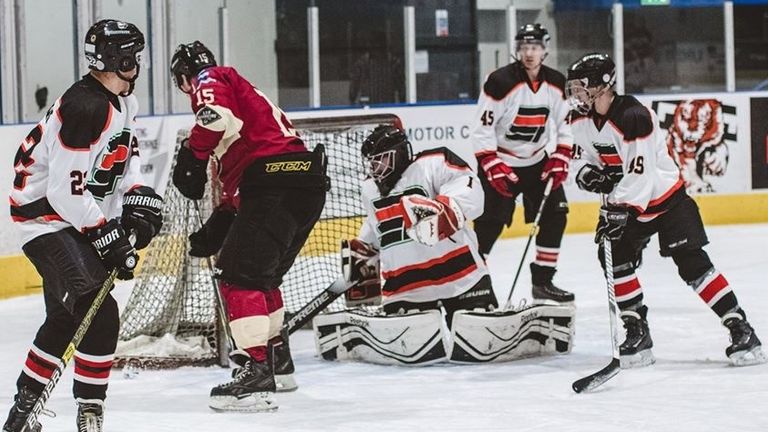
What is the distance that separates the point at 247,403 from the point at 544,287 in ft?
7.07

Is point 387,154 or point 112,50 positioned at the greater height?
point 112,50

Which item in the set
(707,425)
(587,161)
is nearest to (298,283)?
(587,161)

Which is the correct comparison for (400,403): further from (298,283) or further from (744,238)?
(744,238)

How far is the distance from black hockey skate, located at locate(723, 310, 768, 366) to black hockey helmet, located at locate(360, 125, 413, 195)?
108cm

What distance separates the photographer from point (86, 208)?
3.17 metres

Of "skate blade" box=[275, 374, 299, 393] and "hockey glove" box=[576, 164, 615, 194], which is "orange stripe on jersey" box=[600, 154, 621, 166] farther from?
"skate blade" box=[275, 374, 299, 393]

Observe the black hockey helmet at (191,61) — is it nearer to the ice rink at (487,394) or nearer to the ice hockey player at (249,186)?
the ice hockey player at (249,186)

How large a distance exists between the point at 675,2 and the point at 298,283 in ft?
17.1

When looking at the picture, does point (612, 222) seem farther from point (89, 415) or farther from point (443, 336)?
point (89, 415)

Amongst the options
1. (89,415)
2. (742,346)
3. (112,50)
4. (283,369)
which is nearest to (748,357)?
(742,346)

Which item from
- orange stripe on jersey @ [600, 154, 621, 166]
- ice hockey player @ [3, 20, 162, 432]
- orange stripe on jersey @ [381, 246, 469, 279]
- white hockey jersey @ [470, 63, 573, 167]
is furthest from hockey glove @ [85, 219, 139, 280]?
white hockey jersey @ [470, 63, 573, 167]

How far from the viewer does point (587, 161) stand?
14.5 ft

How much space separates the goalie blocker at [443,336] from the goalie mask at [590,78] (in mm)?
683

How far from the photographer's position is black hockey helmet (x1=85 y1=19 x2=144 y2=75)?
3.25 metres
